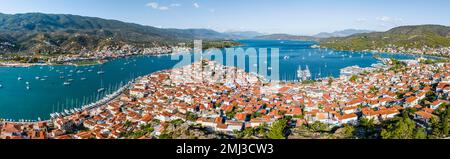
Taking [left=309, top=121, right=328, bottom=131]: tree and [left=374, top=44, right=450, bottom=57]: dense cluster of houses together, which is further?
[left=374, top=44, right=450, bottom=57]: dense cluster of houses

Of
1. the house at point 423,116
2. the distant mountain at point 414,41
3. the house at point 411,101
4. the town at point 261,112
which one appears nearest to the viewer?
the town at point 261,112

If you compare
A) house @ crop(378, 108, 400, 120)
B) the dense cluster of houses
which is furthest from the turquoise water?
the dense cluster of houses

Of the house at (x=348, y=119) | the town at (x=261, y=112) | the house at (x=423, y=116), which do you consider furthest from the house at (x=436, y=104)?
the house at (x=348, y=119)

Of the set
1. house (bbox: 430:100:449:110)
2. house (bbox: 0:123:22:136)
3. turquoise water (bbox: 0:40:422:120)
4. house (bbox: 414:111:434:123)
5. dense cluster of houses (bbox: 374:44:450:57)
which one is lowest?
house (bbox: 0:123:22:136)

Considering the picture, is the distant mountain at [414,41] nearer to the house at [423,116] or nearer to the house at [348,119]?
the house at [423,116]

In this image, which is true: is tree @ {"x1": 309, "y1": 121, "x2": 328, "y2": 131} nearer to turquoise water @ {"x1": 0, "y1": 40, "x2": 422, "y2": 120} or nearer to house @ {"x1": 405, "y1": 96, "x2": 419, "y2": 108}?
house @ {"x1": 405, "y1": 96, "x2": 419, "y2": 108}

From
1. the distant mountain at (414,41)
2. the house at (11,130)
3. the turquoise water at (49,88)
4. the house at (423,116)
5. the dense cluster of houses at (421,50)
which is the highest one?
the distant mountain at (414,41)

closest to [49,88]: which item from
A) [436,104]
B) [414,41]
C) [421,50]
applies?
[436,104]

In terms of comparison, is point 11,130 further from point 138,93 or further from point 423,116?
point 423,116
